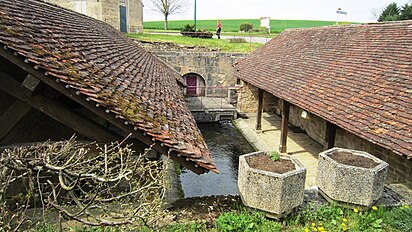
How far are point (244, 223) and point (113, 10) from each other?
2356cm

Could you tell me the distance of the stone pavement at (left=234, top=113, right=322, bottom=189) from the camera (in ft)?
33.7

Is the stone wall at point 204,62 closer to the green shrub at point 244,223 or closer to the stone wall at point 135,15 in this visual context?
the stone wall at point 135,15

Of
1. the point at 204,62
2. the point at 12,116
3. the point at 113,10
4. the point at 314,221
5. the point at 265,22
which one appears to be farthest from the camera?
the point at 265,22

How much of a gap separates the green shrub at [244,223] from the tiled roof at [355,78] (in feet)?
9.47

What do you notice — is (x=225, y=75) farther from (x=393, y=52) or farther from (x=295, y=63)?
(x=393, y=52)


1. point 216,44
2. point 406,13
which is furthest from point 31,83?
point 406,13

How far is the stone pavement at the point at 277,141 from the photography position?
10263mm

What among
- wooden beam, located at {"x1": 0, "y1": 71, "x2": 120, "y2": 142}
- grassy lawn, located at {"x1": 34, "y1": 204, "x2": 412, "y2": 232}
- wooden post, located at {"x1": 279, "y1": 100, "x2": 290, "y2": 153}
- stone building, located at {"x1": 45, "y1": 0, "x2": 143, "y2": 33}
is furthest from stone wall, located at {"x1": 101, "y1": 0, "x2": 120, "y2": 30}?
grassy lawn, located at {"x1": 34, "y1": 204, "x2": 412, "y2": 232}

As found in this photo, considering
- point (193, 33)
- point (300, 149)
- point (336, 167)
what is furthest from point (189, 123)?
point (193, 33)

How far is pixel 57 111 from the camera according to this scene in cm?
369

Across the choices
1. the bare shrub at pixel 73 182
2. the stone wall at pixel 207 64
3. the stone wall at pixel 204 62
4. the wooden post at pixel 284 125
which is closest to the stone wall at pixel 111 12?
the stone wall at pixel 204 62

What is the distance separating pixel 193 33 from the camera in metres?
26.6

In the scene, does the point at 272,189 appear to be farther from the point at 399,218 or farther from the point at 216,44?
the point at 216,44

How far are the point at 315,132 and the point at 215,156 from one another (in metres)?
4.17
